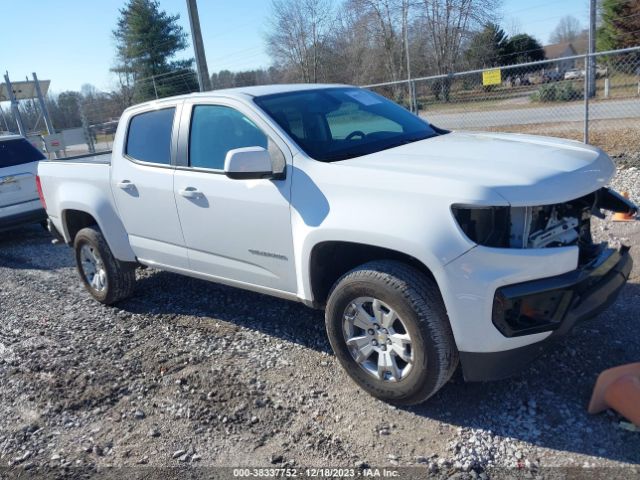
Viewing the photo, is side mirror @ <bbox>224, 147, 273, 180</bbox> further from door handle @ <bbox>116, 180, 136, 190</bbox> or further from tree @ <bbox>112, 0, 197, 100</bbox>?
tree @ <bbox>112, 0, 197, 100</bbox>

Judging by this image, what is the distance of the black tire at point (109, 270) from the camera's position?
5.28m

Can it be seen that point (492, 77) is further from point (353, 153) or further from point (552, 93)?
point (353, 153)

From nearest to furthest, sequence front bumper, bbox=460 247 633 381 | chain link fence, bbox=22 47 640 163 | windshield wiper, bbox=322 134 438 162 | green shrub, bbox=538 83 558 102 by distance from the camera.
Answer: front bumper, bbox=460 247 633 381 → windshield wiper, bbox=322 134 438 162 → chain link fence, bbox=22 47 640 163 → green shrub, bbox=538 83 558 102

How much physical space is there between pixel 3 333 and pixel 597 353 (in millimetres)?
4963

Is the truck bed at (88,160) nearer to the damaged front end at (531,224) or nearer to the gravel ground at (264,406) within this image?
the gravel ground at (264,406)

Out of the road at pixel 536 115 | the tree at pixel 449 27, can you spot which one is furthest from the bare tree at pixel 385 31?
the road at pixel 536 115

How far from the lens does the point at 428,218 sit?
2934 millimetres

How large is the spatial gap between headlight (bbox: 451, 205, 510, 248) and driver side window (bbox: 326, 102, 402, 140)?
140 cm

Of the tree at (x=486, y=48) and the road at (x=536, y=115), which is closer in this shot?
the road at (x=536, y=115)

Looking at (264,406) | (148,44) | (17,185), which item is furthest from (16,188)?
(148,44)

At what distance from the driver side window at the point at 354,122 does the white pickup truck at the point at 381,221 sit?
0.02 m

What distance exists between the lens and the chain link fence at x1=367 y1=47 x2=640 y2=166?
13742 millimetres

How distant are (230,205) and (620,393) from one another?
2.59 meters

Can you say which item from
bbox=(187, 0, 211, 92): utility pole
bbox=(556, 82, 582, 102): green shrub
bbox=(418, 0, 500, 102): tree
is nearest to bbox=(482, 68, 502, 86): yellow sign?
bbox=(187, 0, 211, 92): utility pole
